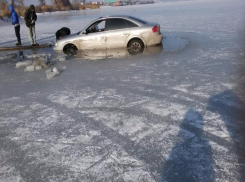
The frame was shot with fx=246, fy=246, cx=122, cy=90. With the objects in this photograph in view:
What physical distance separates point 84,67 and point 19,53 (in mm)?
5436

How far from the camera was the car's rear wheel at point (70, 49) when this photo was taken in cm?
1109

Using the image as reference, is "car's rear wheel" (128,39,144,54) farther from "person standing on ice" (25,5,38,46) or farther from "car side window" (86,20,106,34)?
"person standing on ice" (25,5,38,46)

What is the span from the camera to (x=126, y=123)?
4336 mm

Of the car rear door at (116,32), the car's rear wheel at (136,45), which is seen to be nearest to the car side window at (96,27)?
the car rear door at (116,32)

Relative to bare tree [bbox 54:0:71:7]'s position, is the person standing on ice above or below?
below

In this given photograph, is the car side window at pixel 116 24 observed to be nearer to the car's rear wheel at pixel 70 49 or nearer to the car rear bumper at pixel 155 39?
the car rear bumper at pixel 155 39

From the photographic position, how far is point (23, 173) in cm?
321

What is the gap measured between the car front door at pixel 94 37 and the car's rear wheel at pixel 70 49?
14.2 inches

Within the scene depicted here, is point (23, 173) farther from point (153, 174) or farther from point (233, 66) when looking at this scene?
point (233, 66)

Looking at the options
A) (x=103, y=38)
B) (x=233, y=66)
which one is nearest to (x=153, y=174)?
(x=233, y=66)

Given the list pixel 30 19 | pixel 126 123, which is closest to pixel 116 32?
pixel 30 19

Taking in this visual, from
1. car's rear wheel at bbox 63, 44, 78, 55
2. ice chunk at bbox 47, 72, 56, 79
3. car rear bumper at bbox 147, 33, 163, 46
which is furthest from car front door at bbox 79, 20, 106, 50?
ice chunk at bbox 47, 72, 56, 79

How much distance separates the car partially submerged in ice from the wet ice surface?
288 centimetres

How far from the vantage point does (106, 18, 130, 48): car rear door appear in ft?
34.4
